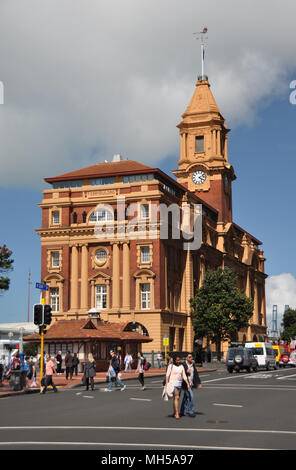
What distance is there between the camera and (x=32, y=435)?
46.7ft

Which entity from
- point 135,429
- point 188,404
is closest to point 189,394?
point 188,404

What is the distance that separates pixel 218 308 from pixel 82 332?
82.2 feet

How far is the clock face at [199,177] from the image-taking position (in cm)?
9788

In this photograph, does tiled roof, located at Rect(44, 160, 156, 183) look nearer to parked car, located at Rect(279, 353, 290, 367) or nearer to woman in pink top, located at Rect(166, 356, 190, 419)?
parked car, located at Rect(279, 353, 290, 367)

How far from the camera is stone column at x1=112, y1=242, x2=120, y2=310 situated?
7162cm

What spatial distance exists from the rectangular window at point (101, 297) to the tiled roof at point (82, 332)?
14677mm

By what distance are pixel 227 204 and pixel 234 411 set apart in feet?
269

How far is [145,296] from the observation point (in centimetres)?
7106

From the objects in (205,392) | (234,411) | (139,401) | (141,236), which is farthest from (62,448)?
(141,236)

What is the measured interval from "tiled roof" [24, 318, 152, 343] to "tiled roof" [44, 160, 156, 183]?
872 inches

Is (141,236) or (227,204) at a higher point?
(227,204)

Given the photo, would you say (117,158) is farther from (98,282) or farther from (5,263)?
(5,263)

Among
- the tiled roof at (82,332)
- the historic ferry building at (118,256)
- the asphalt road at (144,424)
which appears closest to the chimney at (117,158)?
the historic ferry building at (118,256)
